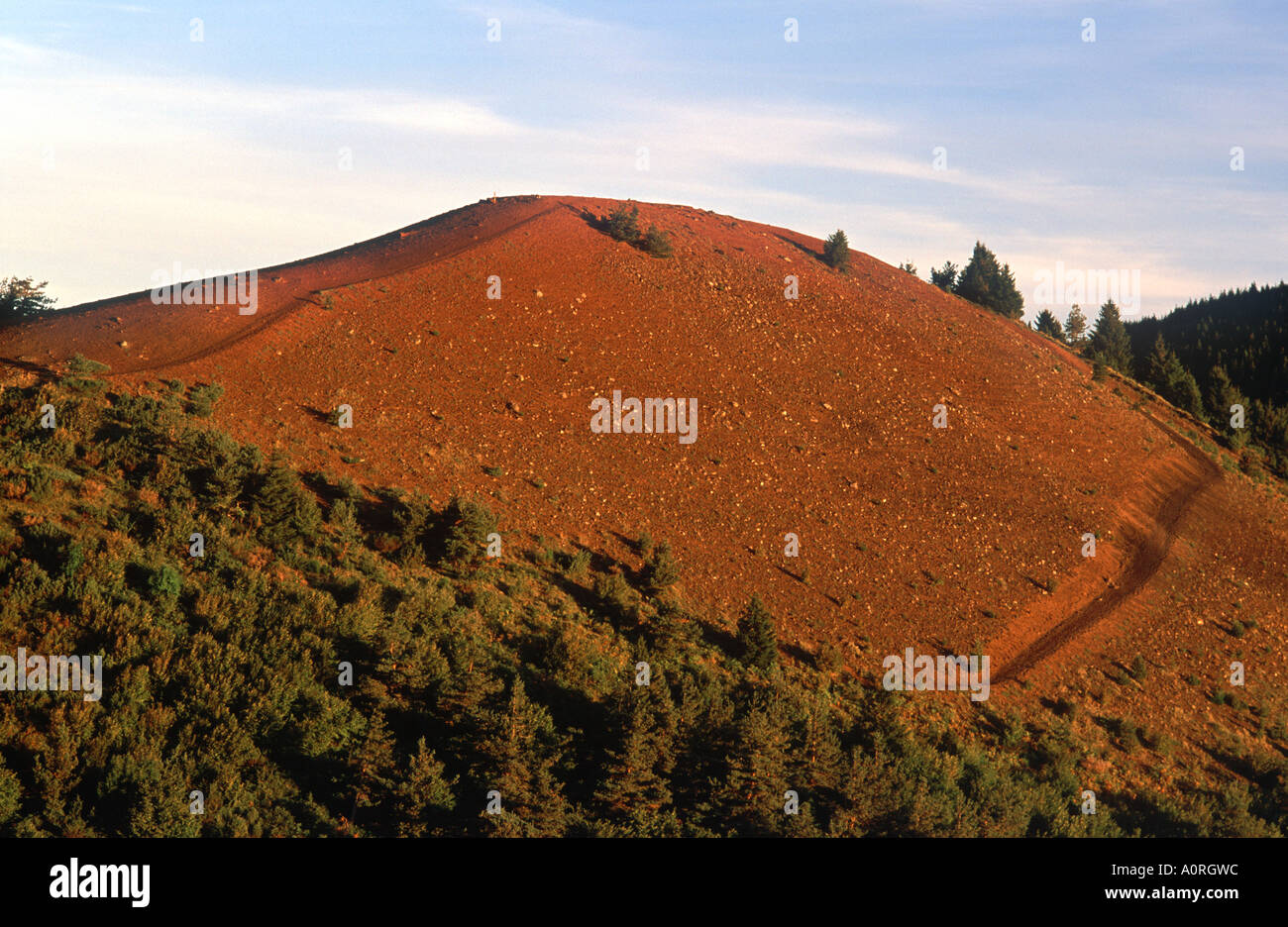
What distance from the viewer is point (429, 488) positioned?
27.4 meters

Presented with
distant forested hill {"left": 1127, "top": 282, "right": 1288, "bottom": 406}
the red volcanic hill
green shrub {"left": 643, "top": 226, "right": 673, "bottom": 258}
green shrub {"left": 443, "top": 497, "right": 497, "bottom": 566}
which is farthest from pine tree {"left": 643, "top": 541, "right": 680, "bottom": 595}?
distant forested hill {"left": 1127, "top": 282, "right": 1288, "bottom": 406}

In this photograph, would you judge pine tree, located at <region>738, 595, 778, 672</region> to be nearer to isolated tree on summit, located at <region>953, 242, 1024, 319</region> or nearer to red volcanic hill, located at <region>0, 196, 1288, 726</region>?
red volcanic hill, located at <region>0, 196, 1288, 726</region>

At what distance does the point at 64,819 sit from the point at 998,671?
2381 centimetres

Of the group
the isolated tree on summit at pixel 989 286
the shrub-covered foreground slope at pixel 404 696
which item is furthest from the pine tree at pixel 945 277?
the shrub-covered foreground slope at pixel 404 696

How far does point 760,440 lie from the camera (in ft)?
115

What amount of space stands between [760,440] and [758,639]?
12267 mm

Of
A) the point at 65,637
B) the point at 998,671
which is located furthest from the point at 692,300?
the point at 65,637

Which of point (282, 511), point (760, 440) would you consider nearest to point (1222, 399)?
point (760, 440)

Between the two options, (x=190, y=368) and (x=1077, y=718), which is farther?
(x=190, y=368)

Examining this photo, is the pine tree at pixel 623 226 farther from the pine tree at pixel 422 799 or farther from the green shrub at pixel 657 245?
the pine tree at pixel 422 799

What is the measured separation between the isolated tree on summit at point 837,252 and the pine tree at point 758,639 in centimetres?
3324

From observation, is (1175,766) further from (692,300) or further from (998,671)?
(692,300)

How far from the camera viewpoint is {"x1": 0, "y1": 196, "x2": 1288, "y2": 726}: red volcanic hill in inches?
1113

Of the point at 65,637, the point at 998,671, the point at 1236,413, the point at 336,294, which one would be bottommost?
the point at 998,671
